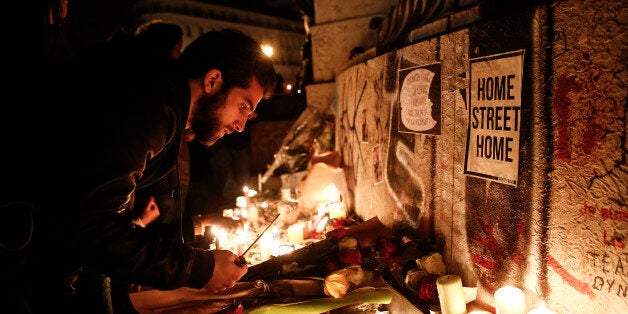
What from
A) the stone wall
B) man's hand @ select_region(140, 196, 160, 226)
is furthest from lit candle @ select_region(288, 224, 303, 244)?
man's hand @ select_region(140, 196, 160, 226)

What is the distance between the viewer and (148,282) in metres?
1.85

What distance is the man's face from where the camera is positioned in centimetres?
230

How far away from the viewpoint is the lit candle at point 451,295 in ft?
8.57

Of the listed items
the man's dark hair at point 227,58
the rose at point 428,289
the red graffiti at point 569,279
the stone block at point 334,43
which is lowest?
the rose at point 428,289

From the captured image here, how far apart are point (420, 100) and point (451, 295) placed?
5.79ft

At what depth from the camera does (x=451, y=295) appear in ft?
8.59

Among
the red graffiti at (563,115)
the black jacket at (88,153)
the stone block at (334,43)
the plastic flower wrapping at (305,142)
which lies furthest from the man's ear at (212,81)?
the stone block at (334,43)

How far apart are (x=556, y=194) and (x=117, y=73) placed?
7.77ft

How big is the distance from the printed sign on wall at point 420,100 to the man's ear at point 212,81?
192 cm

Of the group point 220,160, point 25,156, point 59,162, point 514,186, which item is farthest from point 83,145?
point 220,160

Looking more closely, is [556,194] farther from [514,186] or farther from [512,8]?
[512,8]

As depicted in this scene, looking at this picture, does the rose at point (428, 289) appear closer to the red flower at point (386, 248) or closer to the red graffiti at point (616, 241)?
the red flower at point (386, 248)

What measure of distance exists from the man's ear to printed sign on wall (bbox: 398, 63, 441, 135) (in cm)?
192

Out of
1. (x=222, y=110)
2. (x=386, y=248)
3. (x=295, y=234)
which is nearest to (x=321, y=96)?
(x=295, y=234)
